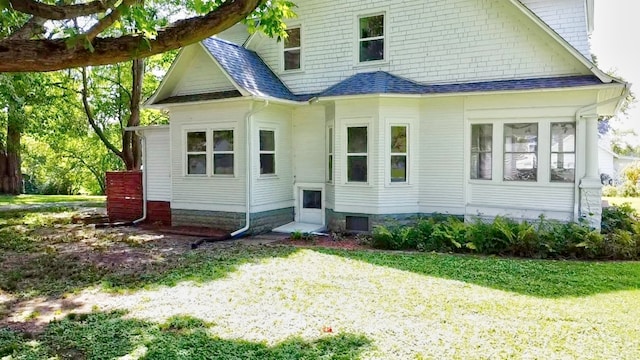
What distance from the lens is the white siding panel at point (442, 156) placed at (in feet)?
36.9

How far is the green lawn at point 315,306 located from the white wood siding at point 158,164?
426 centimetres

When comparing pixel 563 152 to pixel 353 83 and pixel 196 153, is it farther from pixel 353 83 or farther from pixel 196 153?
pixel 196 153

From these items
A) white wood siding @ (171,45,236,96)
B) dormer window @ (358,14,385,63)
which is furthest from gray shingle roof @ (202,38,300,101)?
dormer window @ (358,14,385,63)

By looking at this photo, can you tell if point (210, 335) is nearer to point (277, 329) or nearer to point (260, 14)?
point (277, 329)

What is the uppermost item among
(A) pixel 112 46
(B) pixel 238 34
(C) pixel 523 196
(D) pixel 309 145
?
(B) pixel 238 34

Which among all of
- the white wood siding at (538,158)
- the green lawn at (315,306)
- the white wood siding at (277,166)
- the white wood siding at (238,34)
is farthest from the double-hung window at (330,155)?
the white wood siding at (238,34)

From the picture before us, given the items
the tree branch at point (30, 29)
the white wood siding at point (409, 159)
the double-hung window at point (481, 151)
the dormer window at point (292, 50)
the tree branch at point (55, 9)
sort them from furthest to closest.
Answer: the dormer window at point (292, 50) → the white wood siding at point (409, 159) → the double-hung window at point (481, 151) → the tree branch at point (30, 29) → the tree branch at point (55, 9)

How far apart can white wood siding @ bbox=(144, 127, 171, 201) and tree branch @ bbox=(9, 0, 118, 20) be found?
24.7ft

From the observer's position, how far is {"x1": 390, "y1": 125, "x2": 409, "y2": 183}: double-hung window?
11.5m

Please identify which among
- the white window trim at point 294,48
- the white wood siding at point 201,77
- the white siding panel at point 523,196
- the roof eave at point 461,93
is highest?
the white window trim at point 294,48

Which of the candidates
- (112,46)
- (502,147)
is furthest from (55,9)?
(502,147)

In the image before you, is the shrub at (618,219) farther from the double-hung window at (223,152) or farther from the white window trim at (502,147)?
the double-hung window at (223,152)

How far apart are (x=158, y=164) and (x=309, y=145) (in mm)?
4782

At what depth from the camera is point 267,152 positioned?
12.3m
